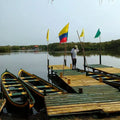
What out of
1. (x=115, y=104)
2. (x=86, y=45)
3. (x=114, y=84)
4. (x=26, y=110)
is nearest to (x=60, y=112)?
(x=115, y=104)

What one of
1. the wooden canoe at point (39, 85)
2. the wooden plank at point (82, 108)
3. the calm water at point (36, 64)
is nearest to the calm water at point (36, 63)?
the calm water at point (36, 64)

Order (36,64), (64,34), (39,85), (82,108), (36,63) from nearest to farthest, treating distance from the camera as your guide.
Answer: (82,108) < (64,34) < (39,85) < (36,64) < (36,63)

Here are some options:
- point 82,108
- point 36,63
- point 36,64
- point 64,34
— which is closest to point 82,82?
point 64,34

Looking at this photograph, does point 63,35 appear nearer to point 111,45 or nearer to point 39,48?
point 111,45

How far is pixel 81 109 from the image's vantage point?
218 inches

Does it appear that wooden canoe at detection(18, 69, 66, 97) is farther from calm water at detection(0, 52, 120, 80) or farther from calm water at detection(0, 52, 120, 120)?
calm water at detection(0, 52, 120, 80)

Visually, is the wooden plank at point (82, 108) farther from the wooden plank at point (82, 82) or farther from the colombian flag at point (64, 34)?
the colombian flag at point (64, 34)

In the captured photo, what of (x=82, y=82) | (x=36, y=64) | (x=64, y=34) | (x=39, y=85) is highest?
(x=64, y=34)

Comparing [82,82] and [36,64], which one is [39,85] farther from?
[36,64]

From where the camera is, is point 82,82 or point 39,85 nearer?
point 82,82

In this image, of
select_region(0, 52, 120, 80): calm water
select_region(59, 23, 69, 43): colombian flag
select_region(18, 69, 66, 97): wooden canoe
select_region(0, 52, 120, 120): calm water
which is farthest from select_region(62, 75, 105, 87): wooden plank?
select_region(0, 52, 120, 80): calm water

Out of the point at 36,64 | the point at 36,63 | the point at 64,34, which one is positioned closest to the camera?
the point at 64,34

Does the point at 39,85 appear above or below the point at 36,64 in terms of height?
below

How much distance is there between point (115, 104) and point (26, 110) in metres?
4.79
